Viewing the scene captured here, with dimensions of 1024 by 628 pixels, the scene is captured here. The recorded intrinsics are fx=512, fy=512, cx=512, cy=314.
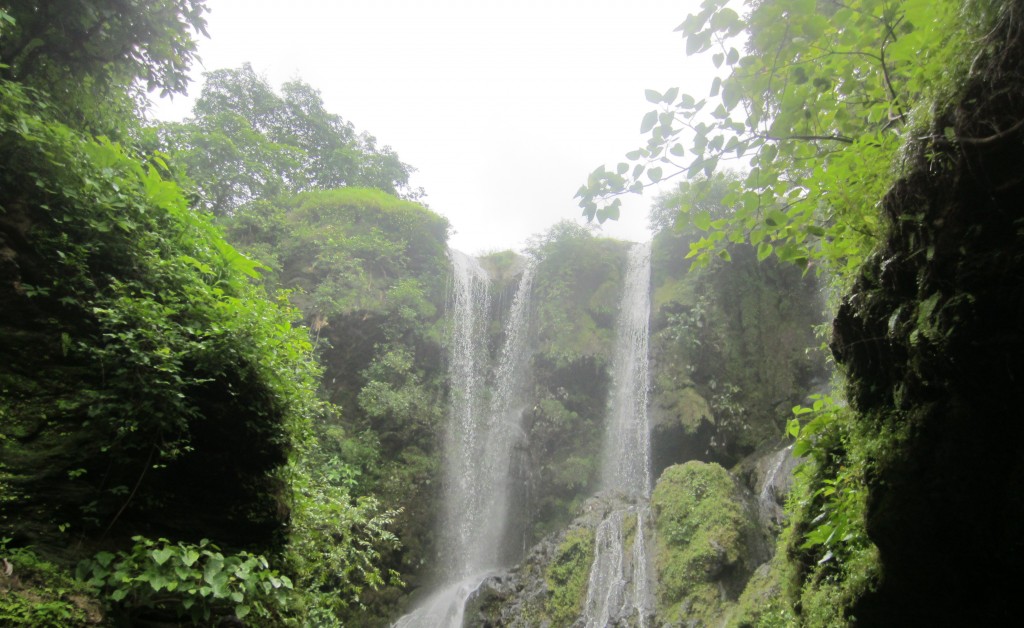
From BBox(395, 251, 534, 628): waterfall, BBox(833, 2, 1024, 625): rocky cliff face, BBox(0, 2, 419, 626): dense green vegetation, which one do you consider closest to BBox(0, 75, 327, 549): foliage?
BBox(0, 2, 419, 626): dense green vegetation

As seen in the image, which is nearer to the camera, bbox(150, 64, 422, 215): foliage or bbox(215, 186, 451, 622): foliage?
bbox(215, 186, 451, 622): foliage

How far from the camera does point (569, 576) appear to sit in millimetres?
9305

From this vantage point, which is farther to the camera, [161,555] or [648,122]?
[161,555]

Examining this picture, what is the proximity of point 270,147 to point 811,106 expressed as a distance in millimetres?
17852

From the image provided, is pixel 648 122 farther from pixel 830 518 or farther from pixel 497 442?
pixel 497 442

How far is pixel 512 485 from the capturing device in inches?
581

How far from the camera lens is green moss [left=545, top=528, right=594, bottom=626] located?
8766 millimetres

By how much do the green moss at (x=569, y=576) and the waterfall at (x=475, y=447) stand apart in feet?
9.00

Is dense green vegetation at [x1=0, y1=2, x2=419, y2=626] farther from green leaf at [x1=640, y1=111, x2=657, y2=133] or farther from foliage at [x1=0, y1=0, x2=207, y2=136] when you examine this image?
green leaf at [x1=640, y1=111, x2=657, y2=133]

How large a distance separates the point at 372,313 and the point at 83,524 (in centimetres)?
1263

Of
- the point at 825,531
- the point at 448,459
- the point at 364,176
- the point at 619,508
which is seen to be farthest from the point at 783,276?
the point at 364,176

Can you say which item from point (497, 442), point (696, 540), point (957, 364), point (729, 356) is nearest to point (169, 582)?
point (957, 364)

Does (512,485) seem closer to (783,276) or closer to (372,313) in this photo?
(372,313)

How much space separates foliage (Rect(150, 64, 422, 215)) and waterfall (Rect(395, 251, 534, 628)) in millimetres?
7164
